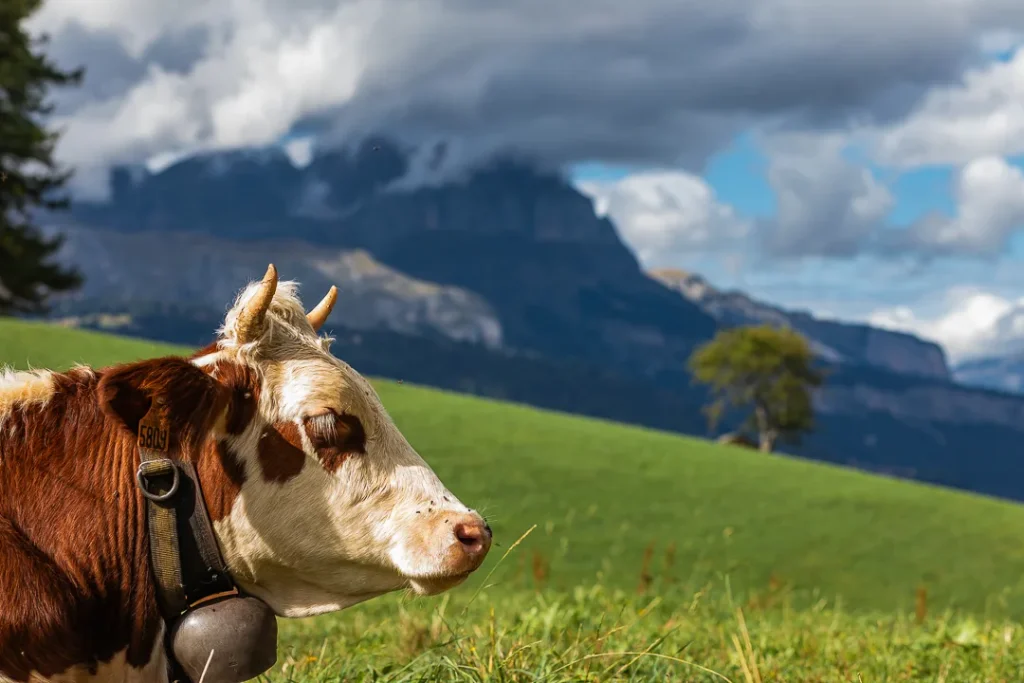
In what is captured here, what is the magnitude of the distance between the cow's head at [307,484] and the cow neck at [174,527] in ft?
0.18

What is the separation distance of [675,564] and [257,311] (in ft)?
45.2

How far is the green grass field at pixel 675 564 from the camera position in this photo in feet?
17.9

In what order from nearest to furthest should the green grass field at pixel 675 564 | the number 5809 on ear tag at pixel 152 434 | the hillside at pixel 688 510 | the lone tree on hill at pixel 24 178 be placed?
the number 5809 on ear tag at pixel 152 434 → the green grass field at pixel 675 564 → the hillside at pixel 688 510 → the lone tree on hill at pixel 24 178

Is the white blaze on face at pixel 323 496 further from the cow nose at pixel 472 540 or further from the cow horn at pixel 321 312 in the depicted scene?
the cow horn at pixel 321 312

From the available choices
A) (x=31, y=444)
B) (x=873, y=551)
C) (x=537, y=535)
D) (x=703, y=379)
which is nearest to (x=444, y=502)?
(x=31, y=444)

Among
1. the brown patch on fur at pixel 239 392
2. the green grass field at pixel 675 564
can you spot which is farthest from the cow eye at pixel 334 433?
the green grass field at pixel 675 564

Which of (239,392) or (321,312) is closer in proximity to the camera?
(239,392)

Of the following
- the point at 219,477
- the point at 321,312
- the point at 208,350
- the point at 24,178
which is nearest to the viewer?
the point at 219,477

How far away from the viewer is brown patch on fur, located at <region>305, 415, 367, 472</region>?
3055mm

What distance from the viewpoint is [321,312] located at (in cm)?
362

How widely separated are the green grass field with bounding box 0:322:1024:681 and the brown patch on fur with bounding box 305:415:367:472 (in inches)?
43.3

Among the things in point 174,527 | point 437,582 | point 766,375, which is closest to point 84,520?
point 174,527

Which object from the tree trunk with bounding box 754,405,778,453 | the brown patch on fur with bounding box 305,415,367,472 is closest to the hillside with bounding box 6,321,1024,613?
the brown patch on fur with bounding box 305,415,367,472

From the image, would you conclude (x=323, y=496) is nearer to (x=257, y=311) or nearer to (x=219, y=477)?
(x=219, y=477)
